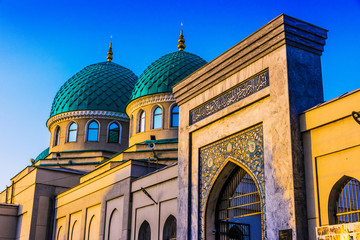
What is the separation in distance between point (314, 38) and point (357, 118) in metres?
2.14

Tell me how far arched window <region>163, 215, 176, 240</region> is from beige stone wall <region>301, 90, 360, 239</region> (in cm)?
547

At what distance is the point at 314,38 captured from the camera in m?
8.26

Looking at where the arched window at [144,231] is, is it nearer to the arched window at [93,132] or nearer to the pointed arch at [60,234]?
the pointed arch at [60,234]

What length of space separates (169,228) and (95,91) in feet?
37.5

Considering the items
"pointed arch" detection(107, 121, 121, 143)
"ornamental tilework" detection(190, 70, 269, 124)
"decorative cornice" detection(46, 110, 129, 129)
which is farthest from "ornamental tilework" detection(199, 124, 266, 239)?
"decorative cornice" detection(46, 110, 129, 129)

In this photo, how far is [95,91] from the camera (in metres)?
22.1

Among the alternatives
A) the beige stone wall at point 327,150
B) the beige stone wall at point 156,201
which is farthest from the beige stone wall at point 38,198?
the beige stone wall at point 327,150

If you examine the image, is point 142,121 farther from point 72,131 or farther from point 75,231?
point 75,231

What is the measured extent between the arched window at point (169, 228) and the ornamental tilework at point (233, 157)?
2.79 m

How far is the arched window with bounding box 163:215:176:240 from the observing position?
12.0 m

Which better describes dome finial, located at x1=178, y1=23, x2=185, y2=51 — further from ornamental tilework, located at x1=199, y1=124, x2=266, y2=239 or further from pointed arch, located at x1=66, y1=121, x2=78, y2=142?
ornamental tilework, located at x1=199, y1=124, x2=266, y2=239

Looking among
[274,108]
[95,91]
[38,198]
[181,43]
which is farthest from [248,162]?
[95,91]

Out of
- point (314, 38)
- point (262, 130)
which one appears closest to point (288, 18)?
point (314, 38)

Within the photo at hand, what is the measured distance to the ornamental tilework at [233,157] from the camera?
819cm
